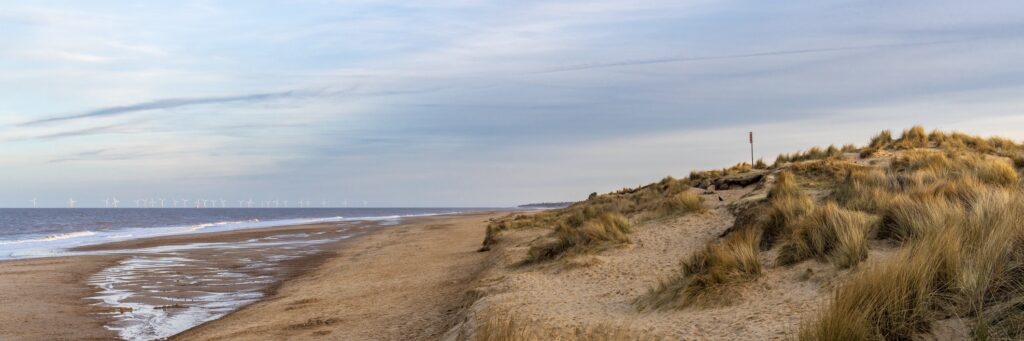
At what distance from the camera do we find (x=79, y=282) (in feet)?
59.0

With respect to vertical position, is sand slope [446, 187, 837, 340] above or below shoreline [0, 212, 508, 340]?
above

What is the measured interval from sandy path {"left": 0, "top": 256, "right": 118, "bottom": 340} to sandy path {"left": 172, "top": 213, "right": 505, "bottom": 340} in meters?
2.18

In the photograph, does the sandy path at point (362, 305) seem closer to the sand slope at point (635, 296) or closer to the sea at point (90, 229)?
the sand slope at point (635, 296)

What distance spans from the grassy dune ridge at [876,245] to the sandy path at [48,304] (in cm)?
801

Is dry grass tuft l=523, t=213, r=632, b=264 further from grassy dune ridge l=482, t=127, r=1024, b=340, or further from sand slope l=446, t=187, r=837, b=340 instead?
sand slope l=446, t=187, r=837, b=340

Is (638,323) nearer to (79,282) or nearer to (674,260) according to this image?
(674,260)

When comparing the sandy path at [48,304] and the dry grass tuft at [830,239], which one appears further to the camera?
the sandy path at [48,304]

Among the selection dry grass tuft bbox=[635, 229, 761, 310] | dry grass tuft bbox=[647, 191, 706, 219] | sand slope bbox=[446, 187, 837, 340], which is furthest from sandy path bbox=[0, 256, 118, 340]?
dry grass tuft bbox=[647, 191, 706, 219]

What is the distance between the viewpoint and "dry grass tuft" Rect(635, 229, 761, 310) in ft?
25.9

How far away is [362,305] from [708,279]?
6437 mm

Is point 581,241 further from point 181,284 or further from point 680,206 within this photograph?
point 181,284

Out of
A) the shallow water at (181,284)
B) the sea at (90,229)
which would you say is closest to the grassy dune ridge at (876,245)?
the shallow water at (181,284)

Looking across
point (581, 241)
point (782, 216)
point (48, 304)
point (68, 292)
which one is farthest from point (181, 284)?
point (782, 216)

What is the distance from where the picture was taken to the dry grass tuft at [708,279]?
25.9 feet
